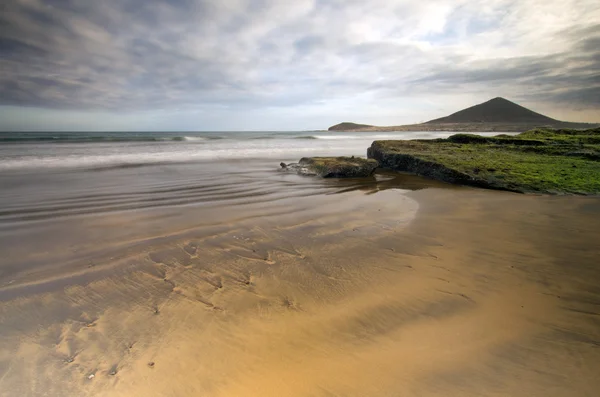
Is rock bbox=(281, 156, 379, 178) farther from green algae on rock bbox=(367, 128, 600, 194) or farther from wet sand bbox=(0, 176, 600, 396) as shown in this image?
wet sand bbox=(0, 176, 600, 396)

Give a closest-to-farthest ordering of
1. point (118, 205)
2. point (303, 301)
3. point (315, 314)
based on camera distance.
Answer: point (315, 314) → point (303, 301) → point (118, 205)

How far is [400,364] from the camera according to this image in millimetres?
1969

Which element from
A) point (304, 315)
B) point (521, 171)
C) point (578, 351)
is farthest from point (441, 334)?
point (521, 171)

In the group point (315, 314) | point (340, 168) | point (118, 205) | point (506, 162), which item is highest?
point (506, 162)

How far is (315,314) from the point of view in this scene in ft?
8.32

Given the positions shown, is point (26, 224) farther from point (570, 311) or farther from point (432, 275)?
point (570, 311)

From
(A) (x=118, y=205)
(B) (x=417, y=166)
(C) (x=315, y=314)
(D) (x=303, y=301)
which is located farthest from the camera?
(B) (x=417, y=166)

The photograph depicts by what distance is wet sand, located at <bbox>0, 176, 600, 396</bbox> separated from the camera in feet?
6.10

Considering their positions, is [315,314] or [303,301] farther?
[303,301]

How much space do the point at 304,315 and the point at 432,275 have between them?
1543 millimetres

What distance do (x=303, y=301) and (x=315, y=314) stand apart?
0.23 metres

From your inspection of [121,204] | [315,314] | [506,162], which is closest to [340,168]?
[506,162]

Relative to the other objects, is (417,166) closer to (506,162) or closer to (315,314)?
(506,162)

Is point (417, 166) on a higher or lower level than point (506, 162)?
lower
